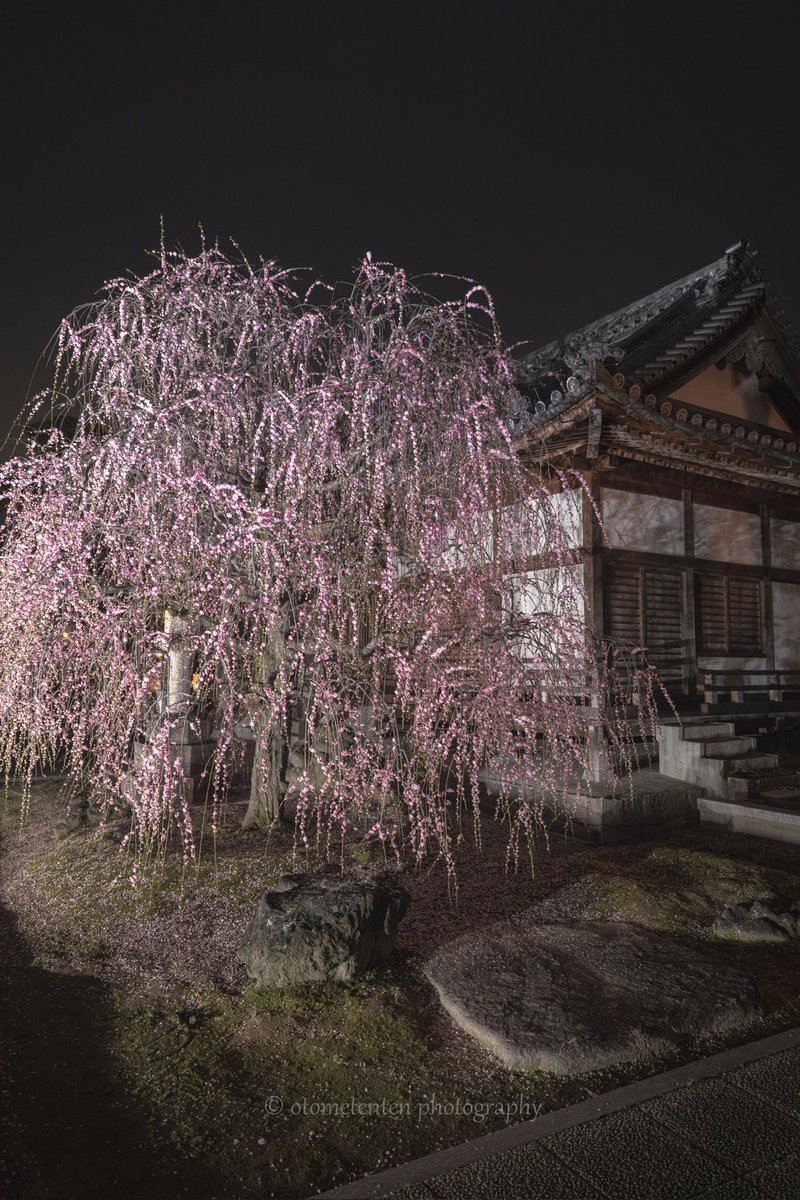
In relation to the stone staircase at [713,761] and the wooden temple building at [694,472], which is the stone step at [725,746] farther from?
the wooden temple building at [694,472]

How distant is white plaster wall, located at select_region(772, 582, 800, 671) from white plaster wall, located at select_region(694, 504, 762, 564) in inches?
37.8

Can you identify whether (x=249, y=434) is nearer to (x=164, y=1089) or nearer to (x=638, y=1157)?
(x=164, y=1089)

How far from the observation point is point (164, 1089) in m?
3.50

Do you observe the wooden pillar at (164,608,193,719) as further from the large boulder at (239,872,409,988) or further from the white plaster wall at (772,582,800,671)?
the white plaster wall at (772,582,800,671)

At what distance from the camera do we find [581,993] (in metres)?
4.12

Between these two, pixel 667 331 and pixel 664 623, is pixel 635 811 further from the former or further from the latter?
pixel 667 331

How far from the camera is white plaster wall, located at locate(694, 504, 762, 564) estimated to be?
1281 cm

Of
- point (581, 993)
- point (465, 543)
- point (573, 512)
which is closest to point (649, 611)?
point (573, 512)

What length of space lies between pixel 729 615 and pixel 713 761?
4611 millimetres

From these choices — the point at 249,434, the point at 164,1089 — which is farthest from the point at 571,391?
the point at 164,1089

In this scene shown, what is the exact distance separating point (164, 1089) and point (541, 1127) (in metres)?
1.84

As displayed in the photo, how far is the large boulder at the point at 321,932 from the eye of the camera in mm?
4391

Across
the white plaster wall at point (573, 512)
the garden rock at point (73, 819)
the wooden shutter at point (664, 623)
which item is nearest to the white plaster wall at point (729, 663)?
the wooden shutter at point (664, 623)

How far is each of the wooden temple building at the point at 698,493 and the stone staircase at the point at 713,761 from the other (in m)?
0.02
